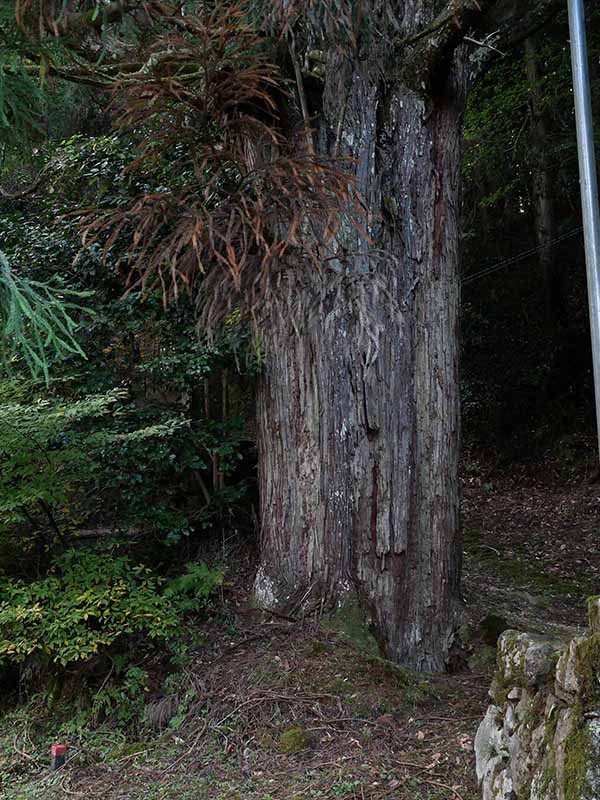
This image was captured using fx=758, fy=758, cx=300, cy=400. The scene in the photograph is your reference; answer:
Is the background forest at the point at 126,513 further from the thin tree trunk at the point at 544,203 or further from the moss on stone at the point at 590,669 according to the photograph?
the thin tree trunk at the point at 544,203

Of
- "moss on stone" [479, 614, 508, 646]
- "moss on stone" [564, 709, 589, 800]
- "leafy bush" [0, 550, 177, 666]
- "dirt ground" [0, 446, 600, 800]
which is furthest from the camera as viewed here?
"moss on stone" [479, 614, 508, 646]

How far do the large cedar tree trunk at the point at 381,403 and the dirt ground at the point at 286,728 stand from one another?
298mm

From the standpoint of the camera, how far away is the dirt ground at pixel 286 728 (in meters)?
3.72

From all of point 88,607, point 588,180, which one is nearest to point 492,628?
point 88,607

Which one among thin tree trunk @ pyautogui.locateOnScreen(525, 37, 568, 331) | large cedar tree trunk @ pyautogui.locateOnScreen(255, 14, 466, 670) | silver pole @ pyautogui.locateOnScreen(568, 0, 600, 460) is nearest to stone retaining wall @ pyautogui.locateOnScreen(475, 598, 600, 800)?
silver pole @ pyautogui.locateOnScreen(568, 0, 600, 460)

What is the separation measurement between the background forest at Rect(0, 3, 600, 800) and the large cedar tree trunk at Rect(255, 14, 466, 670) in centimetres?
29

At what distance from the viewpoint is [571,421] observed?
1139 cm

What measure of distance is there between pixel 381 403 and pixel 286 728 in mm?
2067

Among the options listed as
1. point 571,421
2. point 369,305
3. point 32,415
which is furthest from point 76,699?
point 571,421

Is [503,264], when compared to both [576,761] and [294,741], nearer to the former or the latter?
[294,741]

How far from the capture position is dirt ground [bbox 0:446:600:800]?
3.72 meters

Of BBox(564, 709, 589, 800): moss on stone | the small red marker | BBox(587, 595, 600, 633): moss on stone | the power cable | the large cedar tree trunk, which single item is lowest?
the small red marker

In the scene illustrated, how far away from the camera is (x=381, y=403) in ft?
16.5

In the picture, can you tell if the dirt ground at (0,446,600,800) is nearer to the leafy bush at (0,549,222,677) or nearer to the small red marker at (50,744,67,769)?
the small red marker at (50,744,67,769)
